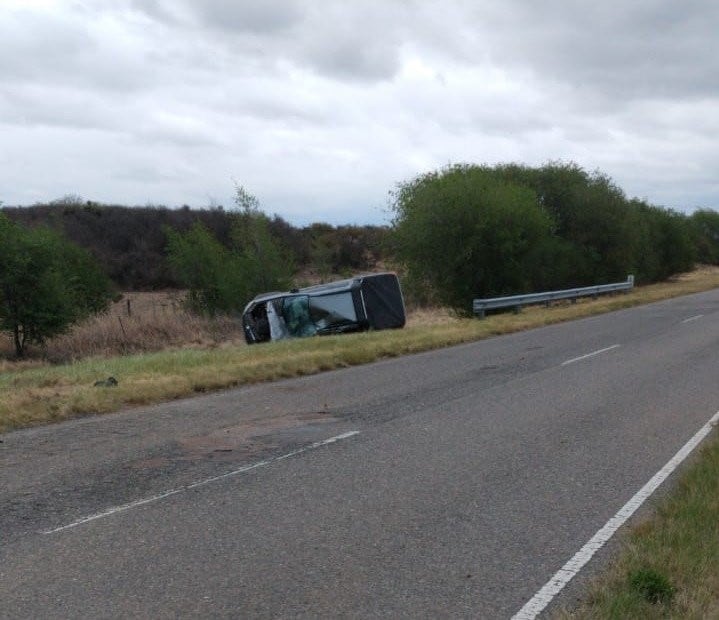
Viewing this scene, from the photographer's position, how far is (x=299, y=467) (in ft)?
26.0

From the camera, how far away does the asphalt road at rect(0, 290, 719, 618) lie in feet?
16.1

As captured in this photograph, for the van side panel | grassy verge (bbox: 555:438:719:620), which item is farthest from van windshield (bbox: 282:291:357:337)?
grassy verge (bbox: 555:438:719:620)

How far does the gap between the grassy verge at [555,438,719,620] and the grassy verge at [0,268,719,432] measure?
7.59m

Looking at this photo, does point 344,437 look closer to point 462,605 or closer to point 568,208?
point 462,605

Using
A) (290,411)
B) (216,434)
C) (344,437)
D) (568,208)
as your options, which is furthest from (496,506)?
(568,208)

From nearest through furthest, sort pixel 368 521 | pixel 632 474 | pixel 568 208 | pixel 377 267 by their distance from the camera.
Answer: pixel 368 521
pixel 632 474
pixel 568 208
pixel 377 267

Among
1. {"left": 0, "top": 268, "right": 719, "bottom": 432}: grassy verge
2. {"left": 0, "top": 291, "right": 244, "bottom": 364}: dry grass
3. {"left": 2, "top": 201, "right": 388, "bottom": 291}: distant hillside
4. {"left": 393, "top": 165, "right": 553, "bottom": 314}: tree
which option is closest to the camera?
{"left": 0, "top": 268, "right": 719, "bottom": 432}: grassy verge

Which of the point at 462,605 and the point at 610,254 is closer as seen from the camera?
→ the point at 462,605

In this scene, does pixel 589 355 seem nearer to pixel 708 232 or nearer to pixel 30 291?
pixel 30 291

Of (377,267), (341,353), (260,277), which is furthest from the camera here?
(377,267)

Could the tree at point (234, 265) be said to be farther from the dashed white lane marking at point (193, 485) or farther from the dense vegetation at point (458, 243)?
the dashed white lane marking at point (193, 485)

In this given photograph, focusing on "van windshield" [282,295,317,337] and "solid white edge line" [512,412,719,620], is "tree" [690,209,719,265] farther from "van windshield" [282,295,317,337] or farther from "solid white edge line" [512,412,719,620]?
"solid white edge line" [512,412,719,620]

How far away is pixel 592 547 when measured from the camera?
561 cm

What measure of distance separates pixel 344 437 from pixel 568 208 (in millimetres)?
39633
